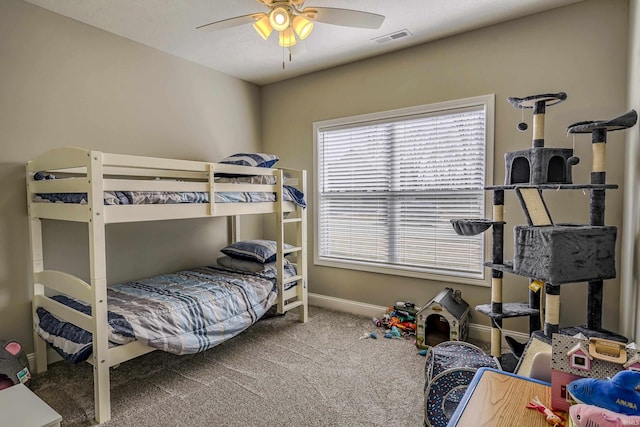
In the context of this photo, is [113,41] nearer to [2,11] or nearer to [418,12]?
[2,11]

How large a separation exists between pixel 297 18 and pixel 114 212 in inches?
60.4

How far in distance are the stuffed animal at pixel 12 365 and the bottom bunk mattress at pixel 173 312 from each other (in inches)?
5.8

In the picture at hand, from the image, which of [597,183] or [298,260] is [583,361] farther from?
[298,260]

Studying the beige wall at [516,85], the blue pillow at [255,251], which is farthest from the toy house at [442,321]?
the blue pillow at [255,251]

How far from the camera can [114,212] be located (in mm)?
1983

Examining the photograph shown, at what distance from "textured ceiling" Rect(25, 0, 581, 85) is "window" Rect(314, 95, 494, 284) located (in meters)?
0.60

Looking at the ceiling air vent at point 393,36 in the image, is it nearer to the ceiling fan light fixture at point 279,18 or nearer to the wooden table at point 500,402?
the ceiling fan light fixture at point 279,18

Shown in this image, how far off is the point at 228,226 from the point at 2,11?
243 centimetres

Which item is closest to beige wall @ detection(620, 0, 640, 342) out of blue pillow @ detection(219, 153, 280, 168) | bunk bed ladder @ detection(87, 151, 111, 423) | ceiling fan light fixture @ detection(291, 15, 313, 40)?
ceiling fan light fixture @ detection(291, 15, 313, 40)

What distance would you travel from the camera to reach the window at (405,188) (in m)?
2.96

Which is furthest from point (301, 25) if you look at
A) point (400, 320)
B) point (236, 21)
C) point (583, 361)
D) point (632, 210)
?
point (400, 320)

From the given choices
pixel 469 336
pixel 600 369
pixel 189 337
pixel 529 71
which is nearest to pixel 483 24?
pixel 529 71

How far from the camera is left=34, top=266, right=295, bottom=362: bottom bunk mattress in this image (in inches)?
80.8

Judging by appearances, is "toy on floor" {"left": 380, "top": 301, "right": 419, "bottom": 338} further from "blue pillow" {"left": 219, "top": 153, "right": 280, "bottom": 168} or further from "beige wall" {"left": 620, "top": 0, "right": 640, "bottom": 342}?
"blue pillow" {"left": 219, "top": 153, "right": 280, "bottom": 168}
